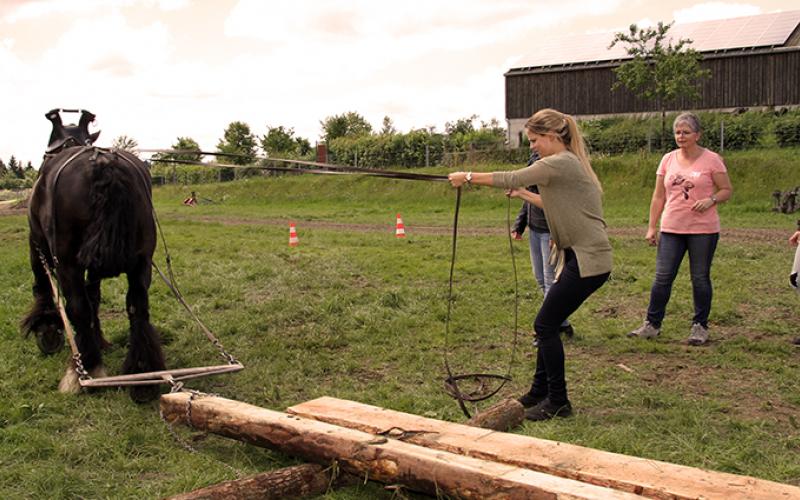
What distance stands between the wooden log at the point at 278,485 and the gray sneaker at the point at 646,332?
13.5ft

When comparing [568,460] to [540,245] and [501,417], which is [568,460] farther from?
[540,245]

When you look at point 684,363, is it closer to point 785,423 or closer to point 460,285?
point 785,423

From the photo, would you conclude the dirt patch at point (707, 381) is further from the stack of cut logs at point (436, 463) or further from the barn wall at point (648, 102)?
the barn wall at point (648, 102)

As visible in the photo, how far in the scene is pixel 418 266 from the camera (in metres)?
11.2

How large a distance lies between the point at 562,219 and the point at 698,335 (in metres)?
2.86

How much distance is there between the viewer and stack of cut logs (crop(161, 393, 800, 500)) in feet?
10.7

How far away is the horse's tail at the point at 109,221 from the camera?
552cm

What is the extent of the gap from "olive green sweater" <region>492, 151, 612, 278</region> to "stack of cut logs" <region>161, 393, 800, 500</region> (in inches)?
47.1

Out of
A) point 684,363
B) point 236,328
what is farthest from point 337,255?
point 684,363

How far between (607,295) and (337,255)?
4.82m

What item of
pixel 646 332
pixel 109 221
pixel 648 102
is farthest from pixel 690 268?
pixel 648 102

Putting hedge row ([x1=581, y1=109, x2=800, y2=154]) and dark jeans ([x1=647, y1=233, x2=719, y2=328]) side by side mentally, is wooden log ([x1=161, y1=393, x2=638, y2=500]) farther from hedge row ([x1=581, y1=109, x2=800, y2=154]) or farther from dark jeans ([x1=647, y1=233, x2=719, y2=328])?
hedge row ([x1=581, y1=109, x2=800, y2=154])

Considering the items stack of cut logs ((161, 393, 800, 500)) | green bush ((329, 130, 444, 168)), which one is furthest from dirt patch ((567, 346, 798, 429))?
green bush ((329, 130, 444, 168))

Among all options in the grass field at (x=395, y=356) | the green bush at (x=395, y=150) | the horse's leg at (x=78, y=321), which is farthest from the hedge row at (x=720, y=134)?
the horse's leg at (x=78, y=321)
